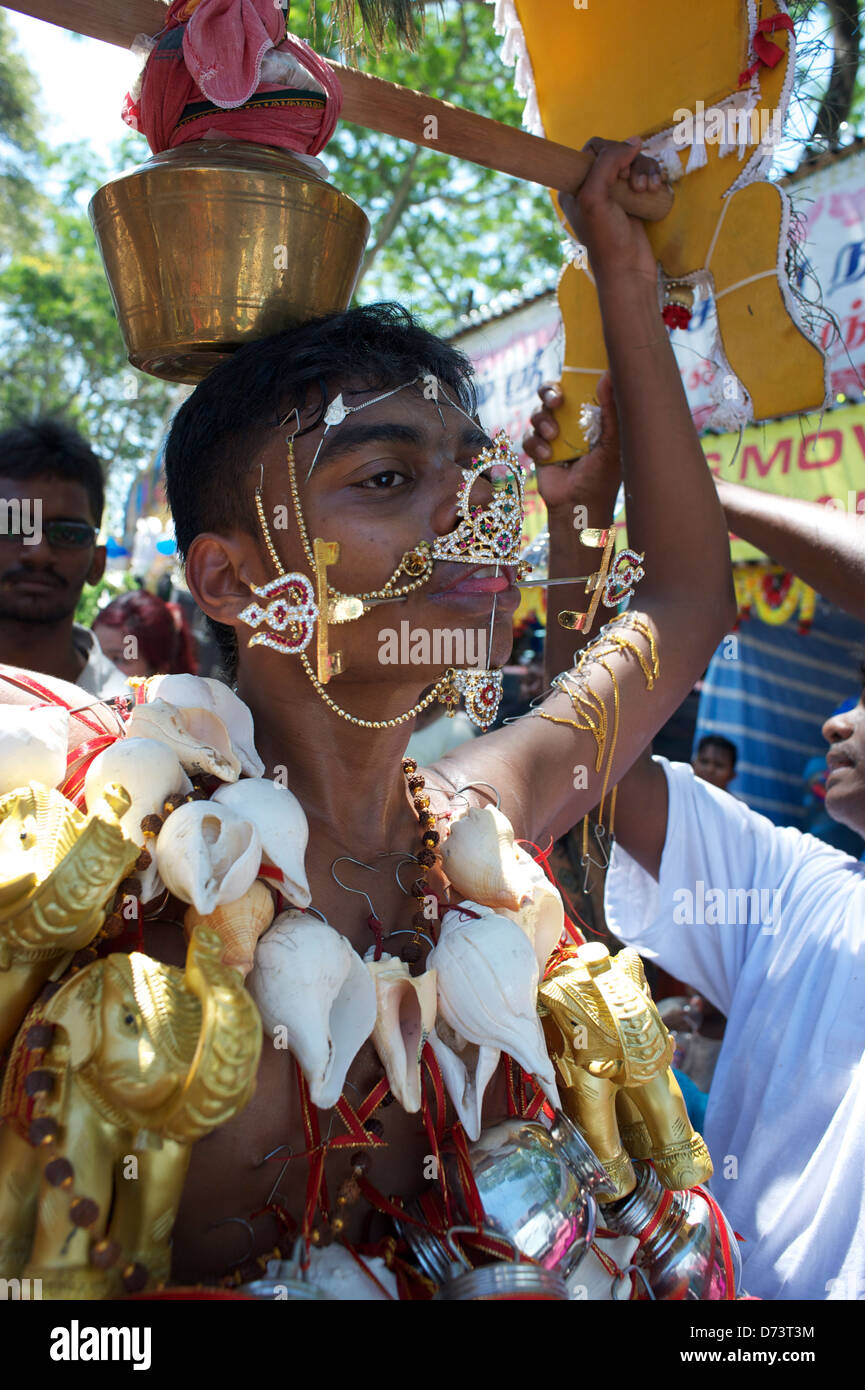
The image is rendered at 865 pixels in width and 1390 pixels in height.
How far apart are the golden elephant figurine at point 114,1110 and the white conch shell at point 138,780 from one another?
0.19 metres

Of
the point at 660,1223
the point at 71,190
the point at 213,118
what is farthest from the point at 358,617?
the point at 71,190

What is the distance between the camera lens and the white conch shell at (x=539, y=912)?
5.48 feet

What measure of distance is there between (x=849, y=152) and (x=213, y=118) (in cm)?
381

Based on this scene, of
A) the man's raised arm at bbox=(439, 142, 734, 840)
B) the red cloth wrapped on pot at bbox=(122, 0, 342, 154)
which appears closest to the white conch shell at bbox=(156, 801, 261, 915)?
the man's raised arm at bbox=(439, 142, 734, 840)

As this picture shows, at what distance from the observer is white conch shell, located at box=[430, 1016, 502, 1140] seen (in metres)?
1.50

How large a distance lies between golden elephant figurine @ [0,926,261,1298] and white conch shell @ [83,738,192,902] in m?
0.19

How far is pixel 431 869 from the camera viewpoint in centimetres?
183

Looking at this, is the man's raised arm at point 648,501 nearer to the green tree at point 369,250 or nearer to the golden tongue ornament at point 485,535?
the golden tongue ornament at point 485,535

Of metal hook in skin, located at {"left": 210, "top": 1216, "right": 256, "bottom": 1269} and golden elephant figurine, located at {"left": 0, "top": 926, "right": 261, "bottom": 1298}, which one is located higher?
golden elephant figurine, located at {"left": 0, "top": 926, "right": 261, "bottom": 1298}

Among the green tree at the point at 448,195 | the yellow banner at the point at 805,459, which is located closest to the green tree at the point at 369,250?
the green tree at the point at 448,195

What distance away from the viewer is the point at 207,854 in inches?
52.4

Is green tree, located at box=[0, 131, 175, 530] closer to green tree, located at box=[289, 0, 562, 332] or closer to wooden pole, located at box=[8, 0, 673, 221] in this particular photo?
green tree, located at box=[289, 0, 562, 332]

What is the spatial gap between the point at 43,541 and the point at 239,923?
225 cm
